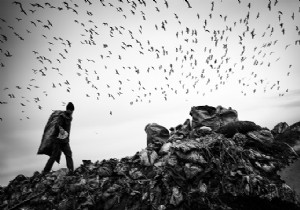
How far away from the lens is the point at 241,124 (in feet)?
17.7

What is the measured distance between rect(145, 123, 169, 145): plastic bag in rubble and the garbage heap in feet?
3.52

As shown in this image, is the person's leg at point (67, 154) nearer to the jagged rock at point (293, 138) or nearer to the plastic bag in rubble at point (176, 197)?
the plastic bag in rubble at point (176, 197)

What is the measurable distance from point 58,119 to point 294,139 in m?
6.87

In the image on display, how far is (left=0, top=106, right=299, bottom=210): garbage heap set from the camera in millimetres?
3484

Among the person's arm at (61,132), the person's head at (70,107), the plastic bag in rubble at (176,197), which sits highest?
the person's head at (70,107)

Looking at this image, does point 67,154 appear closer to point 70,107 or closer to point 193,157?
point 70,107

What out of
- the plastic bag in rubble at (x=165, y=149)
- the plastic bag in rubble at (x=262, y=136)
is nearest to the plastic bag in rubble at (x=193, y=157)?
the plastic bag in rubble at (x=165, y=149)

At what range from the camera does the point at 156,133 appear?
6535mm

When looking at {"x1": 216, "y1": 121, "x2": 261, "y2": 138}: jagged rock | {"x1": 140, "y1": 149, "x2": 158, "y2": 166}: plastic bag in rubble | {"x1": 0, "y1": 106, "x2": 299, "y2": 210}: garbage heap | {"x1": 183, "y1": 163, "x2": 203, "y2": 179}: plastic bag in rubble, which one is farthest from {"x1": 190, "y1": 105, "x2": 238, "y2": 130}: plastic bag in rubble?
{"x1": 183, "y1": 163, "x2": 203, "y2": 179}: plastic bag in rubble

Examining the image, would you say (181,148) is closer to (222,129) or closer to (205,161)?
(205,161)

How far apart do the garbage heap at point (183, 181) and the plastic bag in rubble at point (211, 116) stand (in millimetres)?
1067

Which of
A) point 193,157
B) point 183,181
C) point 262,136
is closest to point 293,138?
point 262,136

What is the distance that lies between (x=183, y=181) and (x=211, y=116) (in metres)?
3.44

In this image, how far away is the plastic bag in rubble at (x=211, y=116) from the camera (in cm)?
646
